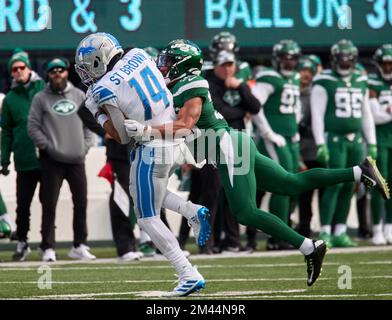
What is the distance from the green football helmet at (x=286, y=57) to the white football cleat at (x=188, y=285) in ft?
15.1

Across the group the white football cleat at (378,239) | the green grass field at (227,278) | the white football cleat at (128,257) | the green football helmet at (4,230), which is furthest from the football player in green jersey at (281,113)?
the green football helmet at (4,230)

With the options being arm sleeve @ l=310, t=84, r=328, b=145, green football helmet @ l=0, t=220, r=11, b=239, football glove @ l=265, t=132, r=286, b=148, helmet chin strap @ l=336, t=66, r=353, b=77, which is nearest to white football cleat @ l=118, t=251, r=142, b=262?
green football helmet @ l=0, t=220, r=11, b=239

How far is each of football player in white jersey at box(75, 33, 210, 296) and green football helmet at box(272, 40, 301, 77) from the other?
13.6ft

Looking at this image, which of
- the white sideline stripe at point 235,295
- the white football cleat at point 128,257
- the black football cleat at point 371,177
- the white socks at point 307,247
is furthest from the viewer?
the white football cleat at point 128,257

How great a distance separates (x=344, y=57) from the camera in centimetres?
1221

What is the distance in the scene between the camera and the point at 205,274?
9.42m

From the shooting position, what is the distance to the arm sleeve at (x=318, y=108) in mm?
12070

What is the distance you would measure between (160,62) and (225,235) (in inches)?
146

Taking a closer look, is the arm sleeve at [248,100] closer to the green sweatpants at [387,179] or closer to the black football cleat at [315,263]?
the green sweatpants at [387,179]

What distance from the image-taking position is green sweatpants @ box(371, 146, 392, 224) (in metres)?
12.6

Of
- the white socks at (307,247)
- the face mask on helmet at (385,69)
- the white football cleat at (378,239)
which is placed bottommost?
the white football cleat at (378,239)

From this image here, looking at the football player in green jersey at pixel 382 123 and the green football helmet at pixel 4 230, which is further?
the football player in green jersey at pixel 382 123

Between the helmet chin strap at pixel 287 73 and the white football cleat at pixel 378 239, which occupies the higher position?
the helmet chin strap at pixel 287 73
